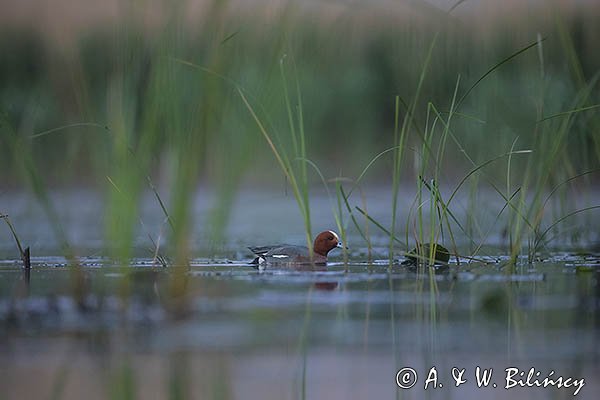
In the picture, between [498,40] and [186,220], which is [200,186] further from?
[186,220]

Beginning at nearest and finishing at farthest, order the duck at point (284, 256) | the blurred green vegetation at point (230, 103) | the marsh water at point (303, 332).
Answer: the marsh water at point (303, 332)
the blurred green vegetation at point (230, 103)
the duck at point (284, 256)

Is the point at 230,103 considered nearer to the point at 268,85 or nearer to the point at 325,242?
the point at 268,85

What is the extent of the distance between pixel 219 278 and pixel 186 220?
1.09m

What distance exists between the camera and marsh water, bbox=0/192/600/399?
2682 mm

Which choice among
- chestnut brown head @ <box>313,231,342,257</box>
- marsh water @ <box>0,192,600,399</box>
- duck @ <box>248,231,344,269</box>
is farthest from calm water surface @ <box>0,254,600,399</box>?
chestnut brown head @ <box>313,231,342,257</box>

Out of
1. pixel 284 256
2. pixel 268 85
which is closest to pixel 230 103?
pixel 268 85

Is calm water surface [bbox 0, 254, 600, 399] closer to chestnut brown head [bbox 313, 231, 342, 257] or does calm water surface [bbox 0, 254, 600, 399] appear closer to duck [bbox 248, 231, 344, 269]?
duck [bbox 248, 231, 344, 269]

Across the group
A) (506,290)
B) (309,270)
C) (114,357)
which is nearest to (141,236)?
(309,270)

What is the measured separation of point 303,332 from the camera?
3340mm

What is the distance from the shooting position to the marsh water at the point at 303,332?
268 cm

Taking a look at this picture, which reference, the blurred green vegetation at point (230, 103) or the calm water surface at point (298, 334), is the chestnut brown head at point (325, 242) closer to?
the blurred green vegetation at point (230, 103)

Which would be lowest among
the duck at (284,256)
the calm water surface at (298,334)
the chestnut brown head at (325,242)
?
the calm water surface at (298,334)

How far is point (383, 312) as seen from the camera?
3713mm

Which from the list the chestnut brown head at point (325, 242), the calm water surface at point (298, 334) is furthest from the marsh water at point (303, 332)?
the chestnut brown head at point (325, 242)
